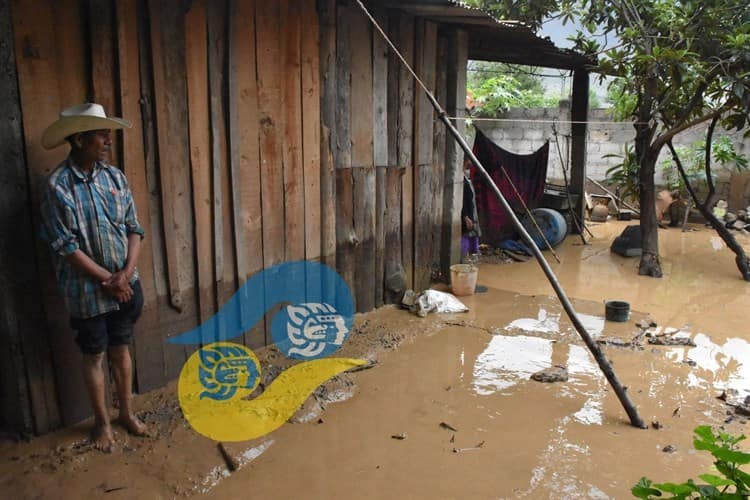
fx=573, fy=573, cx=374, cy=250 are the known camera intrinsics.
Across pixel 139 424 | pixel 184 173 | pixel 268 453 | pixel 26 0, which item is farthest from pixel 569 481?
pixel 26 0

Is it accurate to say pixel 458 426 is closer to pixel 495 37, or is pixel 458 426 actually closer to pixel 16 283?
pixel 16 283

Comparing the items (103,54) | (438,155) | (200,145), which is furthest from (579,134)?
(103,54)

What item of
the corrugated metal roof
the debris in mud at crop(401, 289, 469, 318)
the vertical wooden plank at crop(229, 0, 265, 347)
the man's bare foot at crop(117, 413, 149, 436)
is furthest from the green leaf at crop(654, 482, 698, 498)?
the corrugated metal roof

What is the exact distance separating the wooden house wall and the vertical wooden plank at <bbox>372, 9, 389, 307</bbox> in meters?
0.02

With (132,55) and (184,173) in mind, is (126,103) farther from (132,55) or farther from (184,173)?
(184,173)

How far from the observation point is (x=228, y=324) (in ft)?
14.4

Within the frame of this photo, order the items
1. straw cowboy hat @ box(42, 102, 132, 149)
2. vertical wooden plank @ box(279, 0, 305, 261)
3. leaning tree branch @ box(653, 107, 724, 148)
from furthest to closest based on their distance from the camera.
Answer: leaning tree branch @ box(653, 107, 724, 148)
vertical wooden plank @ box(279, 0, 305, 261)
straw cowboy hat @ box(42, 102, 132, 149)

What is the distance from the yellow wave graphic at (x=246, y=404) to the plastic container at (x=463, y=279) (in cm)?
231

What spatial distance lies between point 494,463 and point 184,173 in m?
2.69

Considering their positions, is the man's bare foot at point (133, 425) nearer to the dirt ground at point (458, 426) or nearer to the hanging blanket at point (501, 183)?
the dirt ground at point (458, 426)

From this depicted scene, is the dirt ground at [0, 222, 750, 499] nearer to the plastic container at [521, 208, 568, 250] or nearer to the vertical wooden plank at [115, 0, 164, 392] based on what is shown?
the vertical wooden plank at [115, 0, 164, 392]

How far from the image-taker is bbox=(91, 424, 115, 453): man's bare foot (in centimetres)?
322

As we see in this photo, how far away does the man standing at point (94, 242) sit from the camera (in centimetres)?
294

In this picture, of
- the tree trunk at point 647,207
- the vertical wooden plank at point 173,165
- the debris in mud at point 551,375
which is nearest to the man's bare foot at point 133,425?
the vertical wooden plank at point 173,165
